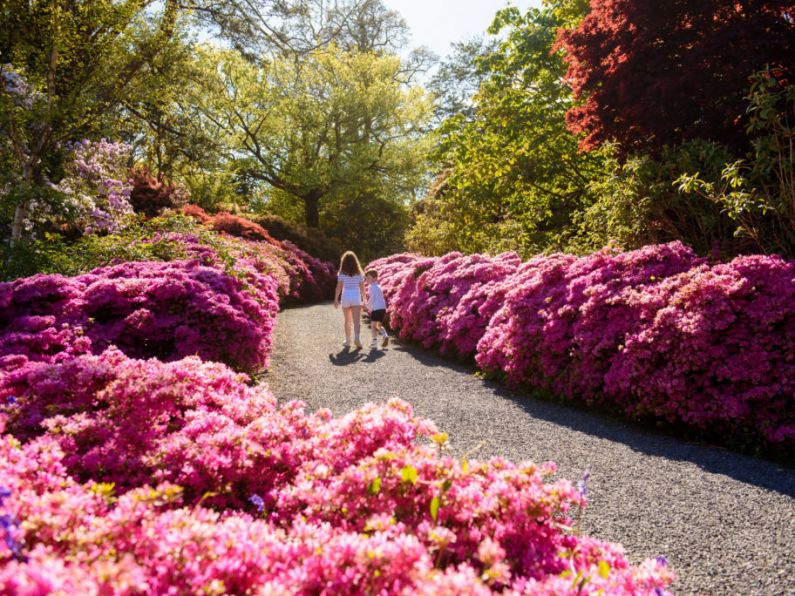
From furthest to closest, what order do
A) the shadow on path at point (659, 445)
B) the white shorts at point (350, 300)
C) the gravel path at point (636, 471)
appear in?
the white shorts at point (350, 300), the shadow on path at point (659, 445), the gravel path at point (636, 471)

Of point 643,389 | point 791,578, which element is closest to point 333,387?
point 643,389

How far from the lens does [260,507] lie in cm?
212

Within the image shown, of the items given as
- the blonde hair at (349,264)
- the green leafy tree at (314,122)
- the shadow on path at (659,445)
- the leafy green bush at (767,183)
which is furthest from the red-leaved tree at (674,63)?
the green leafy tree at (314,122)

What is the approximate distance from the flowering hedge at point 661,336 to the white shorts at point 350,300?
2.91 m

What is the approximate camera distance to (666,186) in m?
6.78

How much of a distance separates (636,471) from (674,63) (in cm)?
583

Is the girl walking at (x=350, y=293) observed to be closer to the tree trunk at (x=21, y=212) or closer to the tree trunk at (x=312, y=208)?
the tree trunk at (x=21, y=212)

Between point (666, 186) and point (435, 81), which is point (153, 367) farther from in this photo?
point (435, 81)

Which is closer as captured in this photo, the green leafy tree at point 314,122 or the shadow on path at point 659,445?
the shadow on path at point 659,445

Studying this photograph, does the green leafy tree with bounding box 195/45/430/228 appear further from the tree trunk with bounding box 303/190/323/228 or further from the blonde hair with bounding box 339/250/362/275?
the blonde hair with bounding box 339/250/362/275

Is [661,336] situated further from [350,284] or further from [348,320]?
[350,284]

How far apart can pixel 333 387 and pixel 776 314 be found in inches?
185

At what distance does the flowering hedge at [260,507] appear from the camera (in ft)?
4.62

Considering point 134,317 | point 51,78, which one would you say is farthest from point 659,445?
point 51,78
